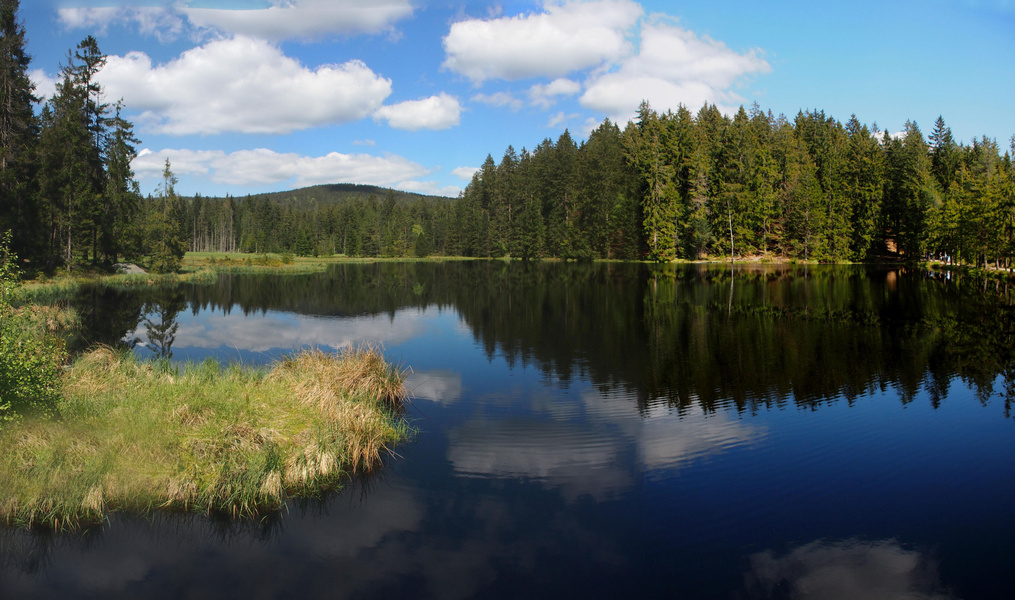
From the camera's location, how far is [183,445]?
8.26 metres

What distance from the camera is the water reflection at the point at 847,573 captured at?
5875 millimetres

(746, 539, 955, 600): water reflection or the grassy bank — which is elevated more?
the grassy bank

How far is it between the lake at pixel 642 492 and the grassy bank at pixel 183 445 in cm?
36

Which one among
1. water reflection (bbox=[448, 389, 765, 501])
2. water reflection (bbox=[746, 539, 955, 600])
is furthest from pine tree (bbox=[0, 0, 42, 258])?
water reflection (bbox=[746, 539, 955, 600])

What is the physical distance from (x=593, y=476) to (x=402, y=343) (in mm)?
12331

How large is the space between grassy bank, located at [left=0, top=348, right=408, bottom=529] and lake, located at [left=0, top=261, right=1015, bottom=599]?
0.36m

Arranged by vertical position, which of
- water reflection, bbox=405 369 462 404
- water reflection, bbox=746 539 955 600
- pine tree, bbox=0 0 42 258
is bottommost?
water reflection, bbox=746 539 955 600

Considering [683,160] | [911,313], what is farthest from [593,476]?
[683,160]

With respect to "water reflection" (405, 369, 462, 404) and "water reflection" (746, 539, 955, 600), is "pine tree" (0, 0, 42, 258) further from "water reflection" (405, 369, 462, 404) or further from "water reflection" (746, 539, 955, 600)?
"water reflection" (746, 539, 955, 600)

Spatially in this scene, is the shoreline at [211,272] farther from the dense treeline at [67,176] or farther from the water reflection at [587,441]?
the water reflection at [587,441]

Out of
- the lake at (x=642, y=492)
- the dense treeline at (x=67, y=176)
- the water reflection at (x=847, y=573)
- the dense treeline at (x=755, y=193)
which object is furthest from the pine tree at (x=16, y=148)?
the dense treeline at (x=755, y=193)

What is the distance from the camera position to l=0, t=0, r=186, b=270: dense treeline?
3488 cm

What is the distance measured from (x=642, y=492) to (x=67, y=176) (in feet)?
150

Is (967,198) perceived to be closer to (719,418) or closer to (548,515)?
(719,418)
